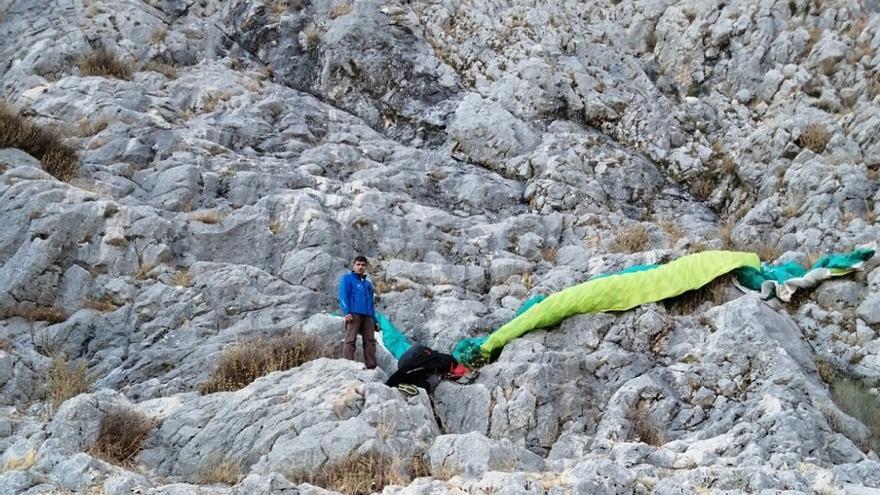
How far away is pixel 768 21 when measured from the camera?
47.6 feet

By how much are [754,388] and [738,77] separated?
917 cm

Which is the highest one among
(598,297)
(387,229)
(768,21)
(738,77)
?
(768,21)

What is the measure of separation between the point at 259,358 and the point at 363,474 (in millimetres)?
2478

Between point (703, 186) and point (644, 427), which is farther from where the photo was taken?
point (703, 186)

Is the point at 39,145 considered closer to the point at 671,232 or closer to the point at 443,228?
the point at 443,228

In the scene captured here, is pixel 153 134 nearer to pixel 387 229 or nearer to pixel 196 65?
pixel 196 65

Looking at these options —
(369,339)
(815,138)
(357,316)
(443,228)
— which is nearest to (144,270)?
(357,316)

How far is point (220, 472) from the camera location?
18.9ft

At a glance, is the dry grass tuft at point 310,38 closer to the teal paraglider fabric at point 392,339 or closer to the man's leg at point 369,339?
the teal paraglider fabric at point 392,339

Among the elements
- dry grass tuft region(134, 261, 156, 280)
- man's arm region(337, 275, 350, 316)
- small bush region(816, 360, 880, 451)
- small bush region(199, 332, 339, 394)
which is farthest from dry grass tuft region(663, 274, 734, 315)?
dry grass tuft region(134, 261, 156, 280)

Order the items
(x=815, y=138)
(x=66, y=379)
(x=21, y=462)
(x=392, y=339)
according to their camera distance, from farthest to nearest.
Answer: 1. (x=815, y=138)
2. (x=392, y=339)
3. (x=66, y=379)
4. (x=21, y=462)

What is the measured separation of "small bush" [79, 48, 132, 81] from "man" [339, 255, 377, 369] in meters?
8.01

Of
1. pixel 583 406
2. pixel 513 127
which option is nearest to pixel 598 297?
pixel 583 406

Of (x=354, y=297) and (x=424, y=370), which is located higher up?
(x=354, y=297)
